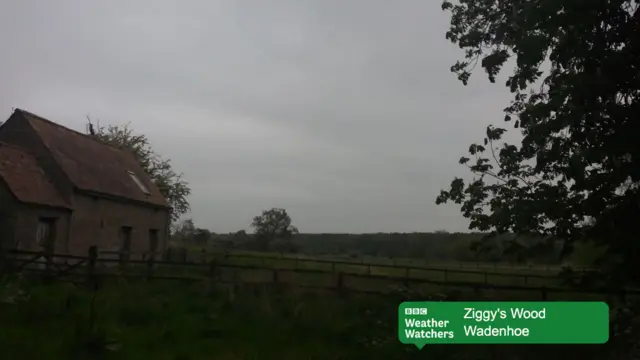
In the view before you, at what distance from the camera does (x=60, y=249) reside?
1897 centimetres

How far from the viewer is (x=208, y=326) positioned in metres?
10.6

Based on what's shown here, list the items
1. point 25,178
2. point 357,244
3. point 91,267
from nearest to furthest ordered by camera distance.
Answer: point 91,267 → point 25,178 → point 357,244

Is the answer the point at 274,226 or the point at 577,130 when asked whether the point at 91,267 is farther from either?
the point at 274,226

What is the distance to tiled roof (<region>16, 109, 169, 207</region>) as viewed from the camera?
21062 mm

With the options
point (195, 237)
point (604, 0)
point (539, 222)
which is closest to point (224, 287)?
point (539, 222)

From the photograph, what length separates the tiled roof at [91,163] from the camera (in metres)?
21.1

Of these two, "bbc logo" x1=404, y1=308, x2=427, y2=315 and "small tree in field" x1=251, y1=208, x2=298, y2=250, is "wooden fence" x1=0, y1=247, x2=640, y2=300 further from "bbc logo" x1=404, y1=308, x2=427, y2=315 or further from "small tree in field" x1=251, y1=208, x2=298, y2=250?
"small tree in field" x1=251, y1=208, x2=298, y2=250

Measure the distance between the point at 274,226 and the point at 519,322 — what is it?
56.9 metres

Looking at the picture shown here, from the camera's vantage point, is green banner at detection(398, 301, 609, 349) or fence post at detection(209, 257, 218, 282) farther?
fence post at detection(209, 257, 218, 282)

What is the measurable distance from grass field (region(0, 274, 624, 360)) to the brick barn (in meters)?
4.68

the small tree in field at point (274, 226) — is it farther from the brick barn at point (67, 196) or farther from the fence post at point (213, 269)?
the fence post at point (213, 269)

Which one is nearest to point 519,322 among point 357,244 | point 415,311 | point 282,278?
point 415,311

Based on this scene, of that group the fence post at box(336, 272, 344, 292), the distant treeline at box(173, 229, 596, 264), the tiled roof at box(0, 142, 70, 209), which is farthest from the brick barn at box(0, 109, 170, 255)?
the distant treeline at box(173, 229, 596, 264)

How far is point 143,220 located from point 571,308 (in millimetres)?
20834
